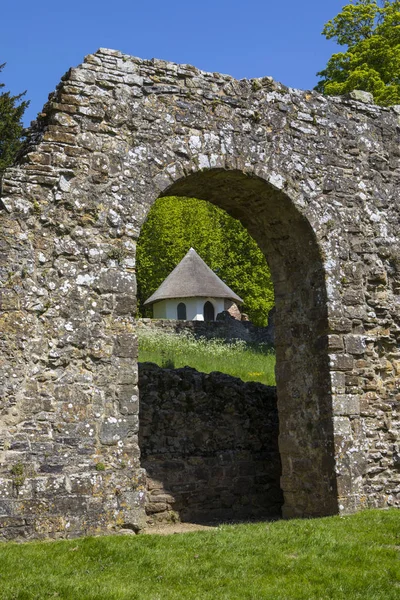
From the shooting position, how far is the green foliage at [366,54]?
20.7m

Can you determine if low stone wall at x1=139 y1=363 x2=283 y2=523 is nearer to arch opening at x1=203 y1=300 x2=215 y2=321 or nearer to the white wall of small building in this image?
the white wall of small building

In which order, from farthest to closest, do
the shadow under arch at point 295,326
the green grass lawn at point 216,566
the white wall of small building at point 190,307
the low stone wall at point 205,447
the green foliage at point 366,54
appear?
the white wall of small building at point 190,307, the green foliage at point 366,54, the low stone wall at point 205,447, the shadow under arch at point 295,326, the green grass lawn at point 216,566

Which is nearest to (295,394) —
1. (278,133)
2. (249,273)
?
(278,133)

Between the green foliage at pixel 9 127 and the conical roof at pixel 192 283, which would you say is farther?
the conical roof at pixel 192 283

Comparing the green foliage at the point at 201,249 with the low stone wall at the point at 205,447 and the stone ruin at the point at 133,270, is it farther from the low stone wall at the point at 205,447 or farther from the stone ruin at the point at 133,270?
the stone ruin at the point at 133,270

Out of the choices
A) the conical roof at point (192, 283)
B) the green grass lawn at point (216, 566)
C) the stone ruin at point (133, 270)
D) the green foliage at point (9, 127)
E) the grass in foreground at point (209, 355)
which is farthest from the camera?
the conical roof at point (192, 283)

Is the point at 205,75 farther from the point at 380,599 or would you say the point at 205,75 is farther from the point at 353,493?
the point at 380,599

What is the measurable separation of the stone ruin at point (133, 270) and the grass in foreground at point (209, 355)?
4993mm

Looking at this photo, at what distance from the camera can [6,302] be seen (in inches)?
273

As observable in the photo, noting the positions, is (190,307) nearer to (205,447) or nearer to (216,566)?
(205,447)

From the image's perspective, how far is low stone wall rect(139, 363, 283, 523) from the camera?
966 centimetres

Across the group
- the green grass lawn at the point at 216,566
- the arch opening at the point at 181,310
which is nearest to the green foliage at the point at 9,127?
the arch opening at the point at 181,310

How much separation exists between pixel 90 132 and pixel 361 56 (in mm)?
16757

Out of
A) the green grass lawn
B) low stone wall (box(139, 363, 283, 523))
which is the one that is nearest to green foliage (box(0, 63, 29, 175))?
low stone wall (box(139, 363, 283, 523))
